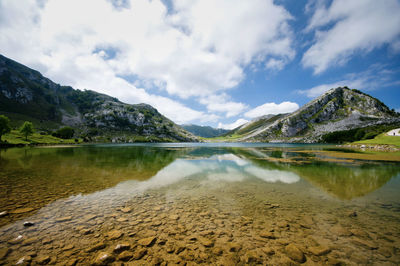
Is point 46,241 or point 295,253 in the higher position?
point 295,253

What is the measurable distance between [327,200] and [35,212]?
23020 mm

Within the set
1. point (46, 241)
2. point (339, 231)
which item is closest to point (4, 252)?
point (46, 241)

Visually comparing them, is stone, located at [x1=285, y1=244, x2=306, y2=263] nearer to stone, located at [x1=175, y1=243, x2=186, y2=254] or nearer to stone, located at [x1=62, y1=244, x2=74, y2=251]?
stone, located at [x1=175, y1=243, x2=186, y2=254]

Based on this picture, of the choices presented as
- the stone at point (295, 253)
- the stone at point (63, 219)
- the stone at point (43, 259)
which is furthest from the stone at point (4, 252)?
the stone at point (295, 253)

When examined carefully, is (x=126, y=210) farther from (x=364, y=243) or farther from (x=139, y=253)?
(x=364, y=243)

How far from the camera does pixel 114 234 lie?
8633mm

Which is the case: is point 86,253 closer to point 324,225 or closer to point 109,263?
point 109,263

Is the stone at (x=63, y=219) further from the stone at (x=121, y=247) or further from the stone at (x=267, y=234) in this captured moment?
the stone at (x=267, y=234)

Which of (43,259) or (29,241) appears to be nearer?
(43,259)

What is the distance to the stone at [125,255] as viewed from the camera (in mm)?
Answer: 6681

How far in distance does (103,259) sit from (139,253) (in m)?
1.41

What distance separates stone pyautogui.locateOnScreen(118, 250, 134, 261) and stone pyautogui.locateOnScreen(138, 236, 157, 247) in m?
0.83

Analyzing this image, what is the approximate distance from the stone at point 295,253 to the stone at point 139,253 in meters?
6.51

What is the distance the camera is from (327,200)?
14117 millimetres
